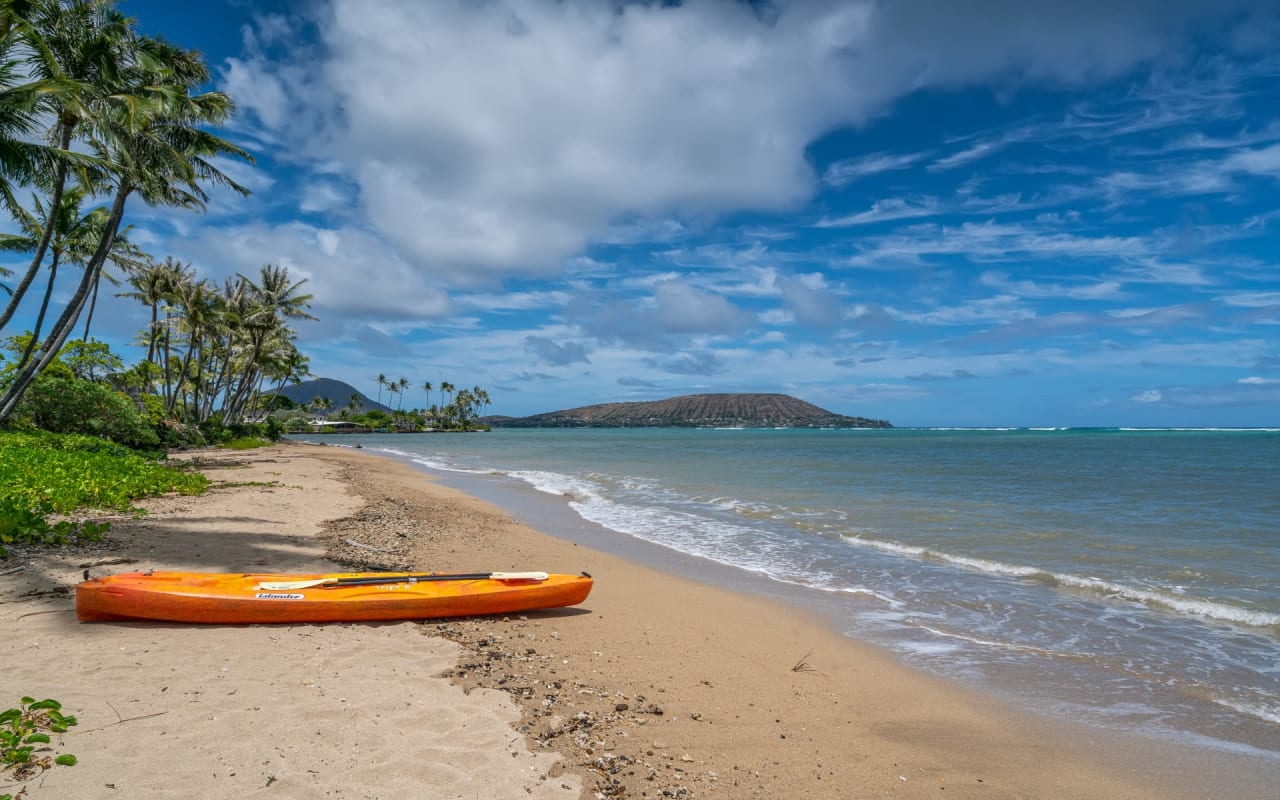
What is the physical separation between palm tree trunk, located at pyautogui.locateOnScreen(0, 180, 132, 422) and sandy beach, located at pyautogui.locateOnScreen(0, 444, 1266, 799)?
935 centimetres

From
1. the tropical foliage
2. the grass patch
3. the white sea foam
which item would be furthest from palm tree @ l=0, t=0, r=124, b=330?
the tropical foliage

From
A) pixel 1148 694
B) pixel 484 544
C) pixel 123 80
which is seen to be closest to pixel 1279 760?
pixel 1148 694

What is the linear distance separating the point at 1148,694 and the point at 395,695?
6.22 meters

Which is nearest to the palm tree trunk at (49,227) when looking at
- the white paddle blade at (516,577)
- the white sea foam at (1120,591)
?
the white paddle blade at (516,577)

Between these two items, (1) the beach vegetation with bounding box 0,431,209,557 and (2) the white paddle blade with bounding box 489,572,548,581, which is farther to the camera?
(1) the beach vegetation with bounding box 0,431,209,557

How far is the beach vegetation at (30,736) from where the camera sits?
326 centimetres

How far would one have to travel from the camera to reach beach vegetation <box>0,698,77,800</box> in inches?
128

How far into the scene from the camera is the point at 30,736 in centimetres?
347

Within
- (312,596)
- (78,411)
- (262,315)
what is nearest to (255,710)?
(312,596)

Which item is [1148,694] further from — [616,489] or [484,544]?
[616,489]

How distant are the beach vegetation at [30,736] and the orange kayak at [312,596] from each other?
174 centimetres

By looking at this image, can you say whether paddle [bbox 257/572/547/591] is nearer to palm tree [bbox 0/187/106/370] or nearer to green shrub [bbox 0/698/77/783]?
green shrub [bbox 0/698/77/783]

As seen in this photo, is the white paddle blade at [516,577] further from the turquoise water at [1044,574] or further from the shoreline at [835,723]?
the turquoise water at [1044,574]

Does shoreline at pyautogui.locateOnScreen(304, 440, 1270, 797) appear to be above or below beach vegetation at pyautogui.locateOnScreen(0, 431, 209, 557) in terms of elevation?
below
